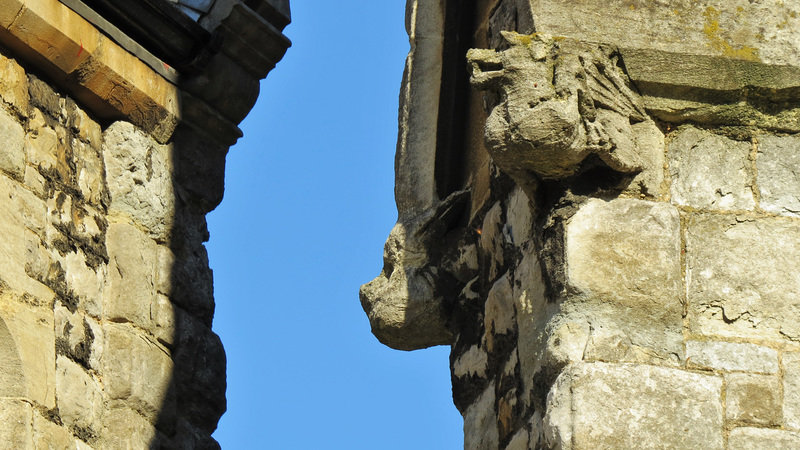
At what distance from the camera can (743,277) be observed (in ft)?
12.7

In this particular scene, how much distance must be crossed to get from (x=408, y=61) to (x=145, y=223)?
139 centimetres

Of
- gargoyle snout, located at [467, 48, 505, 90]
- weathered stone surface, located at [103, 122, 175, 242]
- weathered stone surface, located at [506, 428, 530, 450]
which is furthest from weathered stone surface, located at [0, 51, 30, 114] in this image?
weathered stone surface, located at [506, 428, 530, 450]

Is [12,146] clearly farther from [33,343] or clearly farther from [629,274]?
[629,274]

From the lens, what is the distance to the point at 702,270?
386 centimetres

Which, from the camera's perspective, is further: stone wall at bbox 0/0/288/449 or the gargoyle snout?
stone wall at bbox 0/0/288/449

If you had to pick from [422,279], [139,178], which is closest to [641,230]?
[422,279]

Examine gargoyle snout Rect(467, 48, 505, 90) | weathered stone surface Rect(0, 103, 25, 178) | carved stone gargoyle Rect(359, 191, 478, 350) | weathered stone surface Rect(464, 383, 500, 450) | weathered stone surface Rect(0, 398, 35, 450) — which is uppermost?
weathered stone surface Rect(0, 103, 25, 178)

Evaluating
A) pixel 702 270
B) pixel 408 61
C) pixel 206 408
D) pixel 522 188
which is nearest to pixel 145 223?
pixel 206 408

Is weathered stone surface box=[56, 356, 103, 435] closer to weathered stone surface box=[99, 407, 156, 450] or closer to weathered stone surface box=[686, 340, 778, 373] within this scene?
weathered stone surface box=[99, 407, 156, 450]

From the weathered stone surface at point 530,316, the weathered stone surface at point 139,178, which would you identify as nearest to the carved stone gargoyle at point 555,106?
the weathered stone surface at point 530,316

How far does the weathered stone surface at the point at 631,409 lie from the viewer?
3541 mm

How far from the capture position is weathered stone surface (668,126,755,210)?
396 centimetres

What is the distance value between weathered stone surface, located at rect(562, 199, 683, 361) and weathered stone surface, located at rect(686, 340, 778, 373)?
0.04 meters

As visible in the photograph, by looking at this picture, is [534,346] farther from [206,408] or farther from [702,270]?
[206,408]
